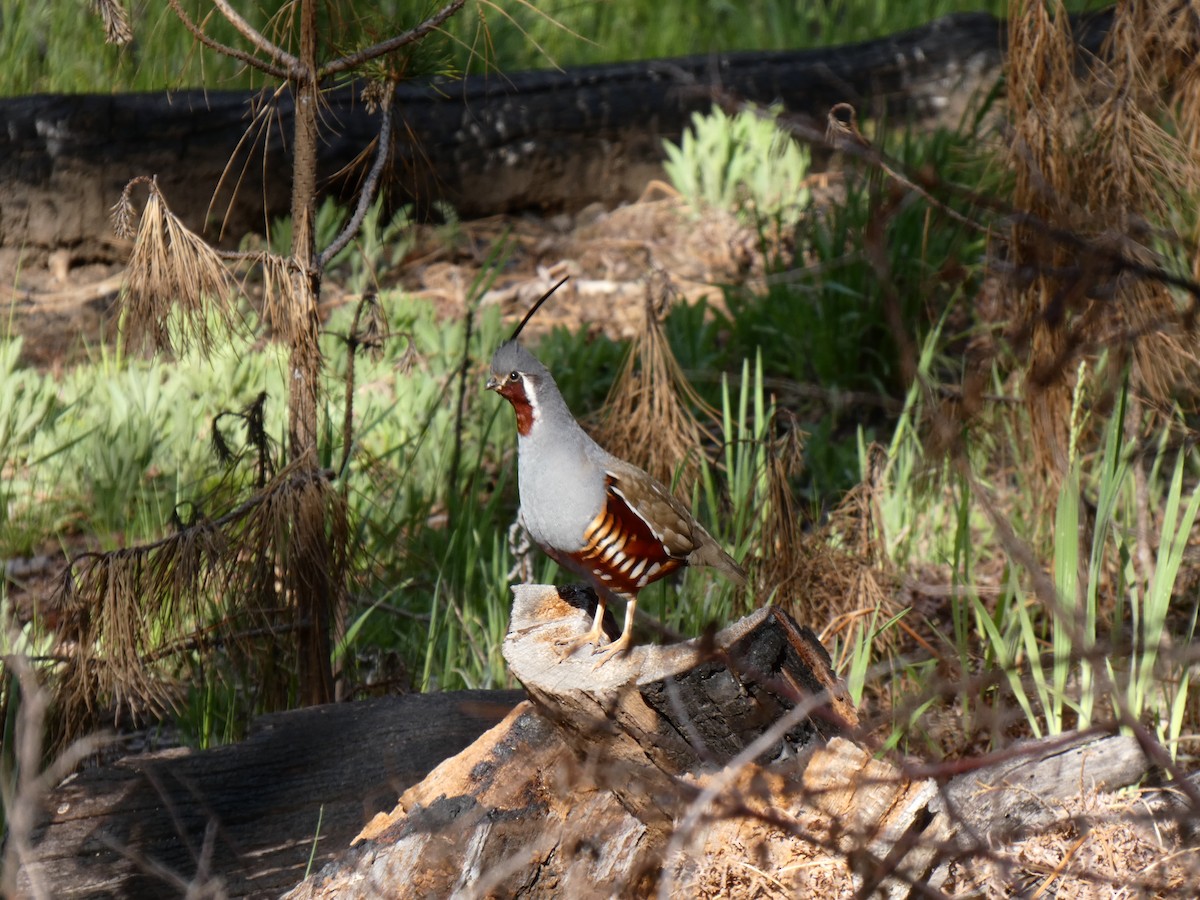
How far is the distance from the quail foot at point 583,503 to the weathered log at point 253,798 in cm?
36

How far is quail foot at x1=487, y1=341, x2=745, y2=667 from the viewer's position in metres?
2.69

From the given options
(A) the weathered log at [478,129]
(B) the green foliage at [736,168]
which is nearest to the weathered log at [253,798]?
(A) the weathered log at [478,129]

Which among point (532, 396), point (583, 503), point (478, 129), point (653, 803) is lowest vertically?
point (653, 803)

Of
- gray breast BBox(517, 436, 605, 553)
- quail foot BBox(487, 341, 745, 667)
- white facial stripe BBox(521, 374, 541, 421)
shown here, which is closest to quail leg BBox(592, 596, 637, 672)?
quail foot BBox(487, 341, 745, 667)

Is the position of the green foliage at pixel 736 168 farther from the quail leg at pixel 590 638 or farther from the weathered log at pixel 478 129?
the quail leg at pixel 590 638

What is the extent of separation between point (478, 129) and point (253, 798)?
4565mm

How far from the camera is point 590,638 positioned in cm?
276

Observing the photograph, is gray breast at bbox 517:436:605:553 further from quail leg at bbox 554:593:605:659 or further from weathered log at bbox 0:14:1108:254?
weathered log at bbox 0:14:1108:254

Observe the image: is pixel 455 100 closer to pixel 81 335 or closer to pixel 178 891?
pixel 81 335

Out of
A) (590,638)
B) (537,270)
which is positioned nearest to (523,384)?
(590,638)

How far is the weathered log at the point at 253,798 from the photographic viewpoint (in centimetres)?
268

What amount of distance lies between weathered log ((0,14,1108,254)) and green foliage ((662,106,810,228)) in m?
0.29

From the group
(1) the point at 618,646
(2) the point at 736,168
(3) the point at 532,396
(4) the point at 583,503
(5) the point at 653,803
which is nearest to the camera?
(5) the point at 653,803

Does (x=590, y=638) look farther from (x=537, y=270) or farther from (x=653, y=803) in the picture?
(x=537, y=270)
